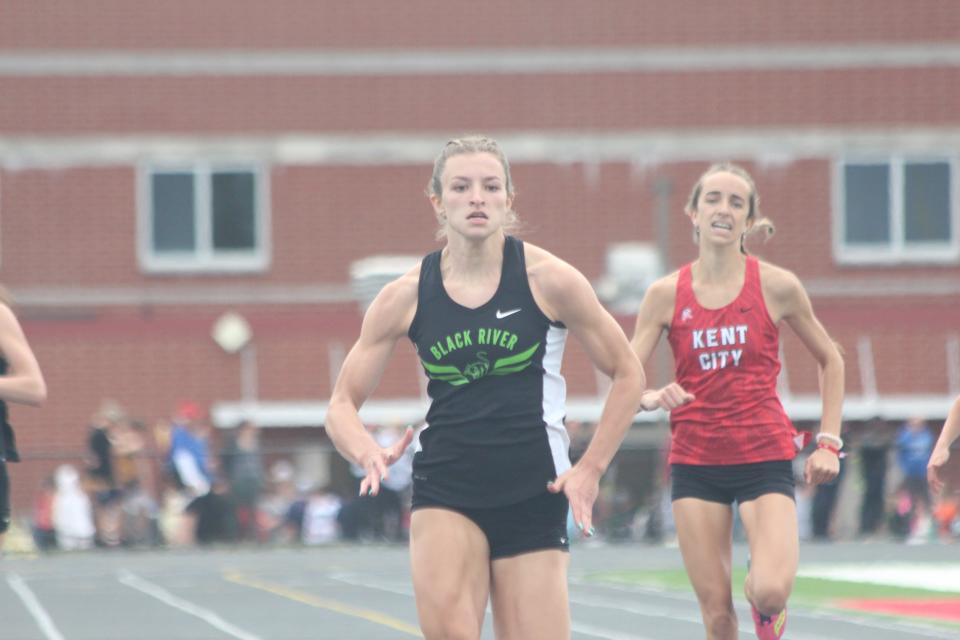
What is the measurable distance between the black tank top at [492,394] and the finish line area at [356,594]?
6.22 m

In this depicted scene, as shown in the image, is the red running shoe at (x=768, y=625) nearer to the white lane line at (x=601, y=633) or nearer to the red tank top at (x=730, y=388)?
the red tank top at (x=730, y=388)

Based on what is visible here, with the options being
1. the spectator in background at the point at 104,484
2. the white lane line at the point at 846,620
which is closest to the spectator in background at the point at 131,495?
the spectator in background at the point at 104,484

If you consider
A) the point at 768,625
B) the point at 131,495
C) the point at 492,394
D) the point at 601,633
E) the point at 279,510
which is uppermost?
the point at 492,394

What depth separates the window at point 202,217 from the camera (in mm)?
34500

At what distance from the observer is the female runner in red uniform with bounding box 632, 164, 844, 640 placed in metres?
8.71

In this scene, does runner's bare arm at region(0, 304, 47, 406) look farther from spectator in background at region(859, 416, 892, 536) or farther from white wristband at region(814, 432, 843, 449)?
spectator in background at region(859, 416, 892, 536)

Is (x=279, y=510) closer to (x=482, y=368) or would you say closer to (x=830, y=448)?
(x=830, y=448)

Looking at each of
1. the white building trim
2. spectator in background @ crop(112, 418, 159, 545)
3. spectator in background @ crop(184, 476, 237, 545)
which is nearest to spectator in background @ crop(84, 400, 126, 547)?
spectator in background @ crop(112, 418, 159, 545)

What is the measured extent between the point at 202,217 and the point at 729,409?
86.6 ft

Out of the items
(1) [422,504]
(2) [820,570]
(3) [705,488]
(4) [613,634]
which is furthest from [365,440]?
(2) [820,570]

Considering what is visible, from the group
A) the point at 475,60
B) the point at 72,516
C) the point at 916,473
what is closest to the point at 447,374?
the point at 72,516

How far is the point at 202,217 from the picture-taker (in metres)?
34.6

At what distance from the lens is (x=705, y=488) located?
8867 mm

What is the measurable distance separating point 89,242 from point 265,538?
11.3m
